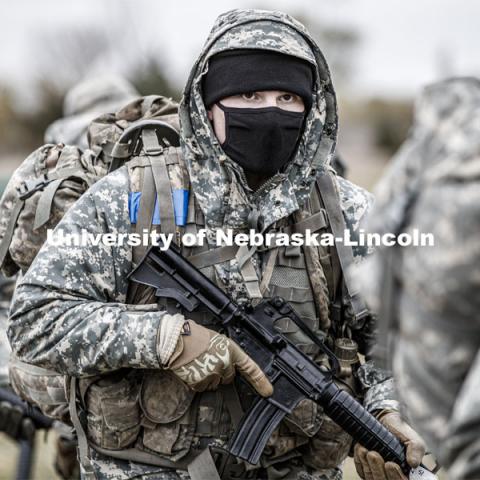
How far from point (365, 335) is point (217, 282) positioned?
631 millimetres

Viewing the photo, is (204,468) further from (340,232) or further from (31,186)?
(31,186)

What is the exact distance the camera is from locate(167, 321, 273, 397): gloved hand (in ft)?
10.1

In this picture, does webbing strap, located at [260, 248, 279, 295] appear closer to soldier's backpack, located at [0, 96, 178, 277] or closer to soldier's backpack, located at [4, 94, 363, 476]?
soldier's backpack, located at [4, 94, 363, 476]

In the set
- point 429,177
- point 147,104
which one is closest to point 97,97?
point 147,104

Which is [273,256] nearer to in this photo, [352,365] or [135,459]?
[352,365]

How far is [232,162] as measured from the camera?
3.31 meters

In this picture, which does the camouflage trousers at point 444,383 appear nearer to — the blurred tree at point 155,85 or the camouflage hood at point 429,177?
the camouflage hood at point 429,177

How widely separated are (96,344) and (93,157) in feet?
3.46

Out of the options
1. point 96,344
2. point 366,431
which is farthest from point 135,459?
point 366,431

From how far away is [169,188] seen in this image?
327 centimetres

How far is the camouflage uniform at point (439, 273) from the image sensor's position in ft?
5.91

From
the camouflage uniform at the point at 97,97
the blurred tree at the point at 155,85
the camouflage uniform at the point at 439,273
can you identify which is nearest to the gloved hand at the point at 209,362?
the camouflage uniform at the point at 439,273

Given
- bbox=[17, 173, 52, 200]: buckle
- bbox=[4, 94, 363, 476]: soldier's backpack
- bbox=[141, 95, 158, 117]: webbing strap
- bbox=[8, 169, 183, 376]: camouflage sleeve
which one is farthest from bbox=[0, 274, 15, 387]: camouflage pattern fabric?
bbox=[8, 169, 183, 376]: camouflage sleeve

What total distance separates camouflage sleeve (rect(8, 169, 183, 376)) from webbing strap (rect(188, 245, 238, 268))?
215mm
